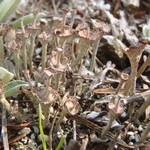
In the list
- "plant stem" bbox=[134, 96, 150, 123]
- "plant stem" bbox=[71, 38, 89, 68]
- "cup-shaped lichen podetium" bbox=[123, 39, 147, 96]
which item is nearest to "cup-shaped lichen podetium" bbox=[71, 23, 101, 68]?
"plant stem" bbox=[71, 38, 89, 68]

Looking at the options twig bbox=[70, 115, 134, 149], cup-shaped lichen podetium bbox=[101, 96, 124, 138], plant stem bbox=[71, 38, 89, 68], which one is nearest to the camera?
cup-shaped lichen podetium bbox=[101, 96, 124, 138]

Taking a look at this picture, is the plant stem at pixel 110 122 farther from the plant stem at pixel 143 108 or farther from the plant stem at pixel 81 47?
the plant stem at pixel 81 47

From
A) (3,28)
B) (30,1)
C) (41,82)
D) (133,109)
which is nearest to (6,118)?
(41,82)

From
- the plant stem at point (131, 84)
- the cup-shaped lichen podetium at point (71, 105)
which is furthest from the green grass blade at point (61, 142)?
the plant stem at point (131, 84)

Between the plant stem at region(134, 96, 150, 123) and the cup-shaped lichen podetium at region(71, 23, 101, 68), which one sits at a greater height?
the cup-shaped lichen podetium at region(71, 23, 101, 68)

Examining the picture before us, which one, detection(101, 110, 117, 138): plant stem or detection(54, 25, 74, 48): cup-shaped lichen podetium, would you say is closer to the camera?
detection(101, 110, 117, 138): plant stem

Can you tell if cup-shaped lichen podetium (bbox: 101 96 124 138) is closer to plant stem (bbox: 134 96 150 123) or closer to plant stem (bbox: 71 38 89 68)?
plant stem (bbox: 134 96 150 123)

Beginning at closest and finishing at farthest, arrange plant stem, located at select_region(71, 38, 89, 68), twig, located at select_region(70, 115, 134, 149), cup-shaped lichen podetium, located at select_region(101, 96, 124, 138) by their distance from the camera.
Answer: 1. cup-shaped lichen podetium, located at select_region(101, 96, 124, 138)
2. twig, located at select_region(70, 115, 134, 149)
3. plant stem, located at select_region(71, 38, 89, 68)

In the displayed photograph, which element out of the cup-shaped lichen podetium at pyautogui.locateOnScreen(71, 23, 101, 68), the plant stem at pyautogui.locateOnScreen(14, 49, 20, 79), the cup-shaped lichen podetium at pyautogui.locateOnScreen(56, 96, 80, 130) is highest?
the cup-shaped lichen podetium at pyautogui.locateOnScreen(71, 23, 101, 68)
